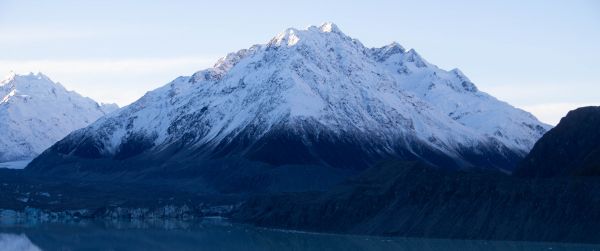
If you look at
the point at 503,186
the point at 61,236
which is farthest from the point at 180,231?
the point at 503,186

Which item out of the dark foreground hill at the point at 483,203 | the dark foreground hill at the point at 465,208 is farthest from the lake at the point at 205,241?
the dark foreground hill at the point at 483,203

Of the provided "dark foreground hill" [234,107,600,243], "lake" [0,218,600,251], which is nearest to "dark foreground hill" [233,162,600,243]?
"dark foreground hill" [234,107,600,243]

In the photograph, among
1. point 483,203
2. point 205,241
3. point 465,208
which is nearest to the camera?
point 205,241

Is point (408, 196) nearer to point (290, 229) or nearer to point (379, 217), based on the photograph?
point (379, 217)

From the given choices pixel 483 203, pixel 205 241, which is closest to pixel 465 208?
pixel 483 203

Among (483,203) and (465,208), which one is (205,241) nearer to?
(465,208)

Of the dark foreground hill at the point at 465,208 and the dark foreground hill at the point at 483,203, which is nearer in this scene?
the dark foreground hill at the point at 465,208

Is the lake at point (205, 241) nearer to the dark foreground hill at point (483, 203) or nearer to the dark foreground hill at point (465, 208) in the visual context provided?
the dark foreground hill at point (465, 208)

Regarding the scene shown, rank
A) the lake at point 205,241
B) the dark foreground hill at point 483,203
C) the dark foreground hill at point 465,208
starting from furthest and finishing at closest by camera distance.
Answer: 1. the dark foreground hill at point 483,203
2. the dark foreground hill at point 465,208
3. the lake at point 205,241

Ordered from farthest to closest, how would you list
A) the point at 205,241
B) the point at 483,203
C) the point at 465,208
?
the point at 465,208 → the point at 483,203 → the point at 205,241
